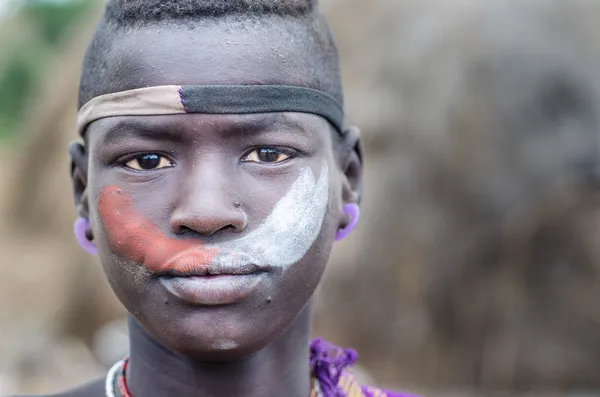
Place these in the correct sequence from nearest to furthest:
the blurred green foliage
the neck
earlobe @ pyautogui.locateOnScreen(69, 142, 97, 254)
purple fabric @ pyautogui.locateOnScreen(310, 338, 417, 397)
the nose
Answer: the nose
the neck
earlobe @ pyautogui.locateOnScreen(69, 142, 97, 254)
purple fabric @ pyautogui.locateOnScreen(310, 338, 417, 397)
the blurred green foliage

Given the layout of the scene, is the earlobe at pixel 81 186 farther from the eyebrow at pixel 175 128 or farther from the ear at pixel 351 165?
the ear at pixel 351 165

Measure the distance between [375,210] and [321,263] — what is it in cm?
445

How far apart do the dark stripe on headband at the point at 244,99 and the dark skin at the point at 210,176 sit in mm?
19

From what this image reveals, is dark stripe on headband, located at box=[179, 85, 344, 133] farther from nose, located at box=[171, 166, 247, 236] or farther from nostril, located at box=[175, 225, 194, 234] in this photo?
nostril, located at box=[175, 225, 194, 234]

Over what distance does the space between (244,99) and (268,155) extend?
14 centimetres

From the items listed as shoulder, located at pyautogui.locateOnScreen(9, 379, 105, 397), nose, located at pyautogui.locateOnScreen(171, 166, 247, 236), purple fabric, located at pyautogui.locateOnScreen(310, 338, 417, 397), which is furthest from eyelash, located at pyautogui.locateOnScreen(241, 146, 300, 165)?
shoulder, located at pyautogui.locateOnScreen(9, 379, 105, 397)

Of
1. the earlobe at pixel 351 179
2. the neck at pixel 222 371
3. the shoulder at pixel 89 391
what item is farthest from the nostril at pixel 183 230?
the shoulder at pixel 89 391

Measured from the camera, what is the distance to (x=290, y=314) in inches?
72.0

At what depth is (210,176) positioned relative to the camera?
1.72 metres

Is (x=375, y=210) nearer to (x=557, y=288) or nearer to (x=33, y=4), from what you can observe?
(x=557, y=288)

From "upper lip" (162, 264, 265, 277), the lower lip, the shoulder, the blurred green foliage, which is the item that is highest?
the blurred green foliage

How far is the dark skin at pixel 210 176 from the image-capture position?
1732 millimetres

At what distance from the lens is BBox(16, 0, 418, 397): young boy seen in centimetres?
173

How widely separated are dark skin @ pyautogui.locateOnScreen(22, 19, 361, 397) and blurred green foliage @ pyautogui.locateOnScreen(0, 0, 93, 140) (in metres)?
19.8
